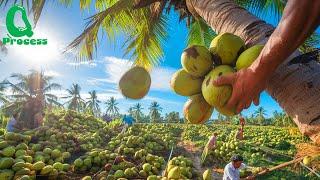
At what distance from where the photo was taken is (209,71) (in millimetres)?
1731

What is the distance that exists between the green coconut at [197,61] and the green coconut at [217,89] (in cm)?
7

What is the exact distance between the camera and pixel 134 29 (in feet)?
21.7

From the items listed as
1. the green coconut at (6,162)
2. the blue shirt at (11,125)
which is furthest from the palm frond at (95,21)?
the blue shirt at (11,125)

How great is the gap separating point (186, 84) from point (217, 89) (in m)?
0.30

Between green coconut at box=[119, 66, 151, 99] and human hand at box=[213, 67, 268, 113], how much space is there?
2.15ft

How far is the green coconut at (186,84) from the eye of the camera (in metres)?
1.78

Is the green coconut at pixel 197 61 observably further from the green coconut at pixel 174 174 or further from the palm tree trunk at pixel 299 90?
the green coconut at pixel 174 174

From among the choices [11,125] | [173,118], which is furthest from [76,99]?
[11,125]

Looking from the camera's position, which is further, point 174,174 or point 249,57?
point 174,174

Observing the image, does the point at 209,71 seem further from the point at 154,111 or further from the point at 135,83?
the point at 154,111

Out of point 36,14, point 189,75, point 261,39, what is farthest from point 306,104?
point 36,14

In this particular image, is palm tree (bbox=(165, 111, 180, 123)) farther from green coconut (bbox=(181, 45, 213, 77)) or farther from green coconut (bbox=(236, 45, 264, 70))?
green coconut (bbox=(236, 45, 264, 70))

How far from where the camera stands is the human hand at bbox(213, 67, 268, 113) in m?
1.35

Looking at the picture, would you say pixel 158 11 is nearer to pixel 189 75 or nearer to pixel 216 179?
pixel 189 75
